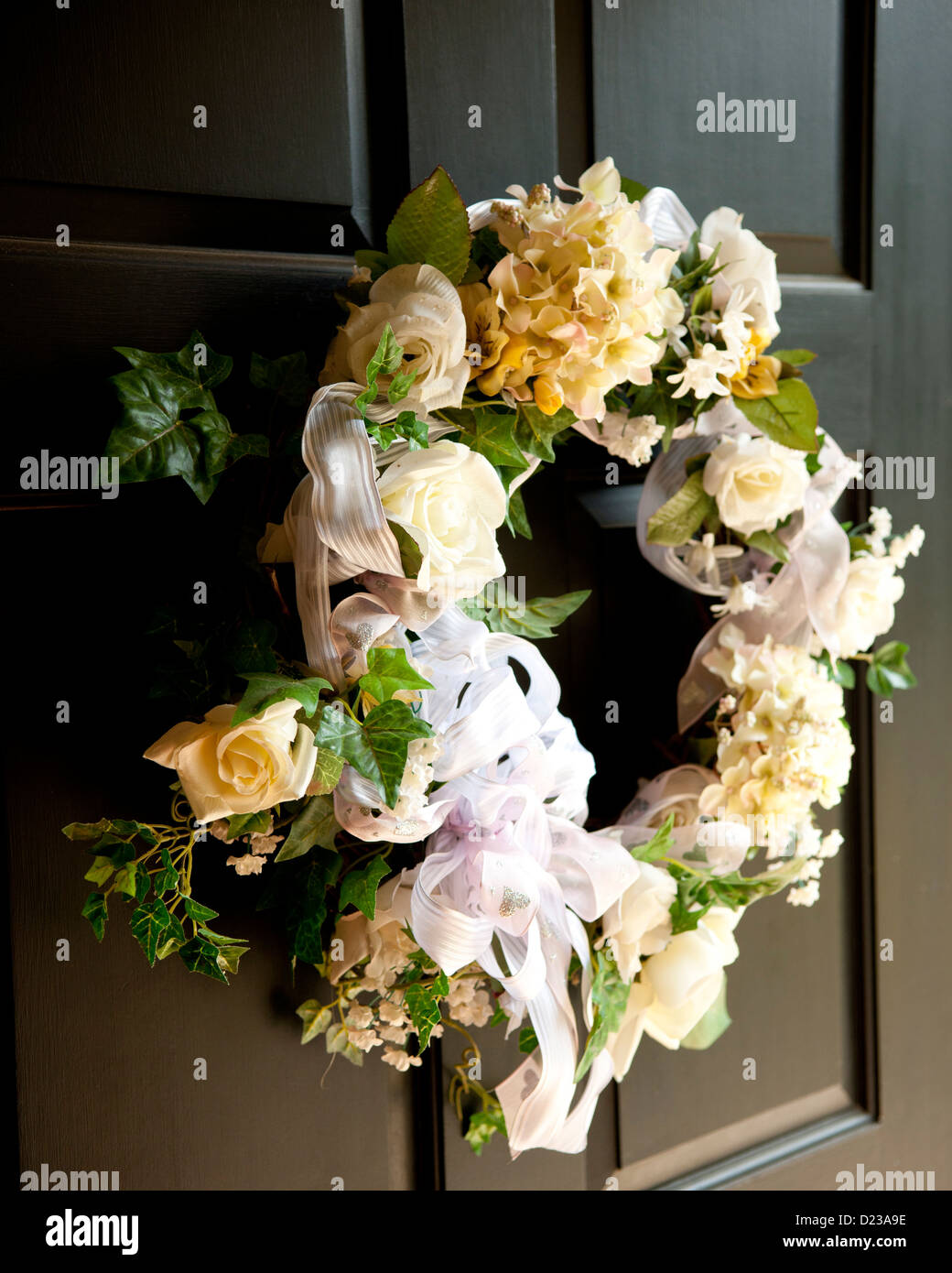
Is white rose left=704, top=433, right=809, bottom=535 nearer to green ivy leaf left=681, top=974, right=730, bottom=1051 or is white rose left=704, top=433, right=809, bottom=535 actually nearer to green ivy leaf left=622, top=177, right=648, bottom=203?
green ivy leaf left=622, top=177, right=648, bottom=203

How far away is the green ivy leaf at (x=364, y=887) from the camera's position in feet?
2.33

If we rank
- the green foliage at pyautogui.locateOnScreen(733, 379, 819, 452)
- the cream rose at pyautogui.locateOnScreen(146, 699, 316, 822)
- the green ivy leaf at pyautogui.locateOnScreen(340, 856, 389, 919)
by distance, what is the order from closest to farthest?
the cream rose at pyautogui.locateOnScreen(146, 699, 316, 822)
the green ivy leaf at pyautogui.locateOnScreen(340, 856, 389, 919)
the green foliage at pyautogui.locateOnScreen(733, 379, 819, 452)

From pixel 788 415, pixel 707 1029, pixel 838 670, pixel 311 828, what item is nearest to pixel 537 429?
pixel 788 415

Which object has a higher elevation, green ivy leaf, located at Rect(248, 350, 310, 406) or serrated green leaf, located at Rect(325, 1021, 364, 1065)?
green ivy leaf, located at Rect(248, 350, 310, 406)

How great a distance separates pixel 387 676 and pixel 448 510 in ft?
0.38

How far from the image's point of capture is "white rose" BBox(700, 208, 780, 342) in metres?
0.81

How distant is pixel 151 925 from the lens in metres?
0.65

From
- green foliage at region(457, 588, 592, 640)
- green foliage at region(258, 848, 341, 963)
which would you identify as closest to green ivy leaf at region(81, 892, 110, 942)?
green foliage at region(258, 848, 341, 963)

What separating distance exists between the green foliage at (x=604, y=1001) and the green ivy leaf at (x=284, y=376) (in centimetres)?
50

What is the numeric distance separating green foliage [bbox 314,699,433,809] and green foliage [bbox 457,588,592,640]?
0.17m

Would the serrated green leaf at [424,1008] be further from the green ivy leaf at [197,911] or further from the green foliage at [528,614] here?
the green foliage at [528,614]

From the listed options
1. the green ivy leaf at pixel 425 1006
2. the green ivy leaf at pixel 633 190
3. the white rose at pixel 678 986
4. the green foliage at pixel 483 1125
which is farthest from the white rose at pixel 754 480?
the green foliage at pixel 483 1125

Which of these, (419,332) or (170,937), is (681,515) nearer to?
(419,332)

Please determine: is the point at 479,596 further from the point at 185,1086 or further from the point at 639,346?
the point at 185,1086
